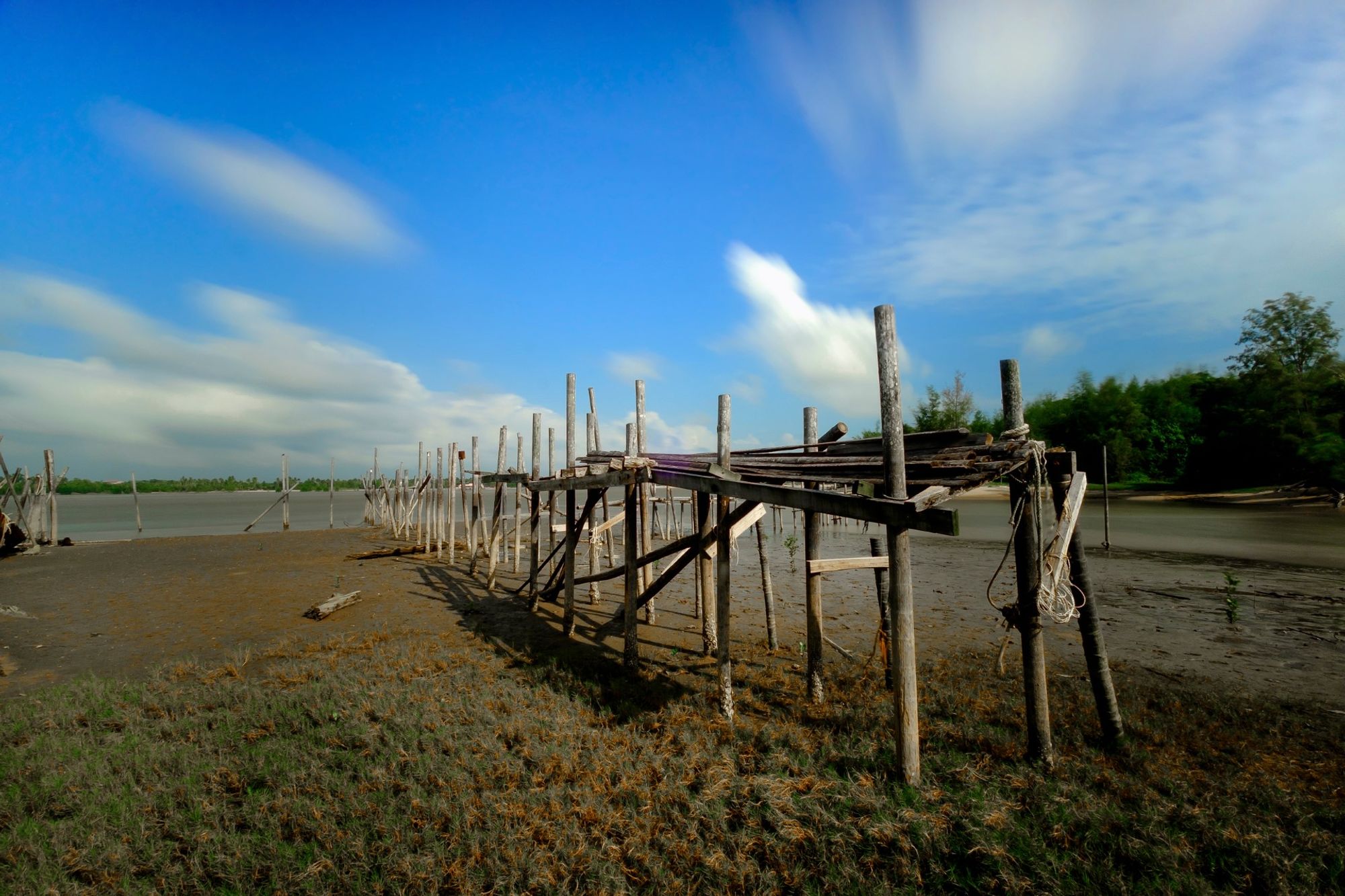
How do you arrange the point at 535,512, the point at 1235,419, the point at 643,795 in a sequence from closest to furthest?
the point at 643,795, the point at 535,512, the point at 1235,419

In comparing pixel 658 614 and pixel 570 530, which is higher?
pixel 570 530

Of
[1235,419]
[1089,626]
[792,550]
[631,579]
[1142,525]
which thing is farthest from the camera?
[1235,419]

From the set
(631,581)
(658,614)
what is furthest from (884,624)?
(658,614)

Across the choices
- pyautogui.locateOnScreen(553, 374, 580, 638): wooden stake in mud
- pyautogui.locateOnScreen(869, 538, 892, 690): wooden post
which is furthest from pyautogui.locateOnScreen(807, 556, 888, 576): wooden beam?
pyautogui.locateOnScreen(553, 374, 580, 638): wooden stake in mud

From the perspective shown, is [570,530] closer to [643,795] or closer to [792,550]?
[643,795]

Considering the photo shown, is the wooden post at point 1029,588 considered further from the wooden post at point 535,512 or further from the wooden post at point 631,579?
the wooden post at point 535,512

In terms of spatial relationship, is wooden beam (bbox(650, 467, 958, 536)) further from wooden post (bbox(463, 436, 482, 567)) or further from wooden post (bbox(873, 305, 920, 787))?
wooden post (bbox(463, 436, 482, 567))

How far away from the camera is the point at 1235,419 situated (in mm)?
37969

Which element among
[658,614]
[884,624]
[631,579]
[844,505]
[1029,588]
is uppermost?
[844,505]

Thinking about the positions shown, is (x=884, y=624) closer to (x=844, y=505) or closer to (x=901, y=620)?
(x=901, y=620)

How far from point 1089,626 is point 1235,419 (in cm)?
4688

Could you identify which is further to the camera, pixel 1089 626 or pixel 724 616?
pixel 724 616

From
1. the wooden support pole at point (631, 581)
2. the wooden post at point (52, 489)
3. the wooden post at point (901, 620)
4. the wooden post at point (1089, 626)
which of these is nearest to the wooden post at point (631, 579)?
the wooden support pole at point (631, 581)

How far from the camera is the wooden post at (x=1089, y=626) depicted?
564cm
